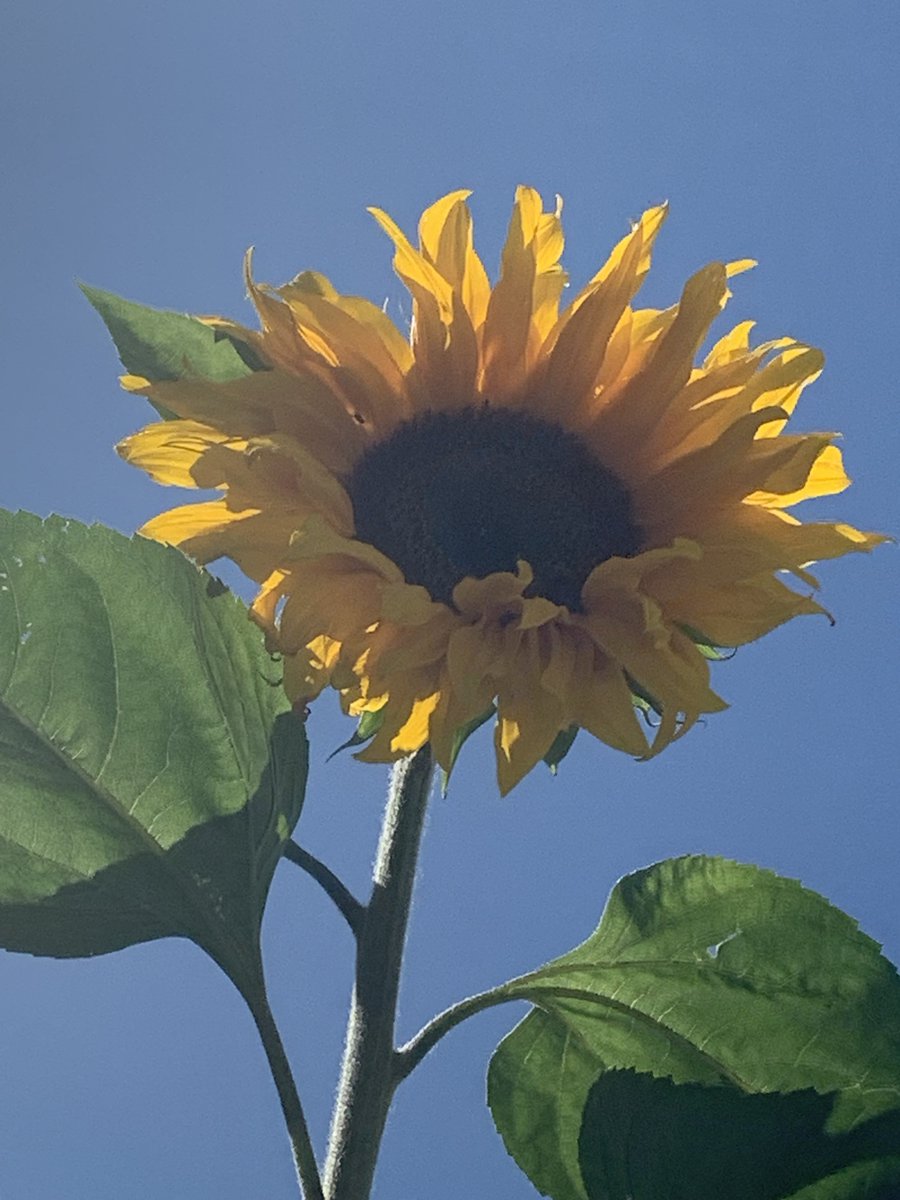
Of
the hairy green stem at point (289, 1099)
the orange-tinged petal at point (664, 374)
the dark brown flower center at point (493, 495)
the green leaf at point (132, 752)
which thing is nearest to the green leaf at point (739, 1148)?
the hairy green stem at point (289, 1099)

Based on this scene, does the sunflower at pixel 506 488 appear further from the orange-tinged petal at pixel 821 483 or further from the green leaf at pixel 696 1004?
the green leaf at pixel 696 1004

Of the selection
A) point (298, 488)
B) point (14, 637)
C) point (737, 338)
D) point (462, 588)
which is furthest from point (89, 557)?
point (737, 338)

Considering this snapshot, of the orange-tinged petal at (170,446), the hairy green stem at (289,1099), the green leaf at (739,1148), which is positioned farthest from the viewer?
the orange-tinged petal at (170,446)

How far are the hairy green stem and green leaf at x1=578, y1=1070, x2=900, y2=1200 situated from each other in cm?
26

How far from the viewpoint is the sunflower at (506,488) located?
4.33ft

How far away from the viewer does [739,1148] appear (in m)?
1.18

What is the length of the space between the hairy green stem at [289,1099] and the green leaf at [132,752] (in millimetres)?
31

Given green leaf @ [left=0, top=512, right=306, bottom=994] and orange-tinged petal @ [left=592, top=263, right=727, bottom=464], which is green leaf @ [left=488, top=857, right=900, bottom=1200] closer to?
green leaf @ [left=0, top=512, right=306, bottom=994]

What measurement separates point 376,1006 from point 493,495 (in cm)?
60

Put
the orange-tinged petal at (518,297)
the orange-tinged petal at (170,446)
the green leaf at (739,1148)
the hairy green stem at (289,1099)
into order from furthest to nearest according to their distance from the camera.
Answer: the orange-tinged petal at (518,297), the orange-tinged petal at (170,446), the hairy green stem at (289,1099), the green leaf at (739,1148)

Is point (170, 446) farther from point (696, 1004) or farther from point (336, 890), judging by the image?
point (696, 1004)

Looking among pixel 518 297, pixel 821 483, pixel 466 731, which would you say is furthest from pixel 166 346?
pixel 821 483

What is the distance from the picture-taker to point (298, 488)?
54.3 inches

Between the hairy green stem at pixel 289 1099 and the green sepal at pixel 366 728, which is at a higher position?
the green sepal at pixel 366 728
